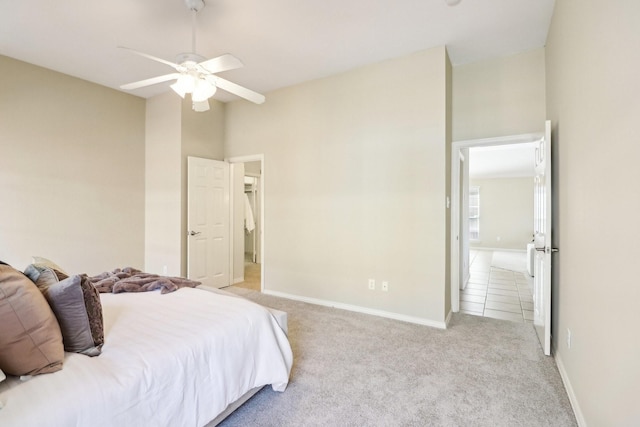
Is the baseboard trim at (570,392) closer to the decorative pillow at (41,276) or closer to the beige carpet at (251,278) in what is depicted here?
the decorative pillow at (41,276)

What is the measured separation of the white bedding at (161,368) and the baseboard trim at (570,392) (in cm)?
175

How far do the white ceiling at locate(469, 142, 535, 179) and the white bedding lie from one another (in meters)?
5.02

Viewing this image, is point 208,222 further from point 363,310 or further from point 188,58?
point 188,58

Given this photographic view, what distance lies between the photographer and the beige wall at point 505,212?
394 inches

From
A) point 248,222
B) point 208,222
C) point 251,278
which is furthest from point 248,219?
point 208,222

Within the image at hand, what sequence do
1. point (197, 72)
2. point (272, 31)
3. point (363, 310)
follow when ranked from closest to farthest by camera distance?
point (197, 72)
point (272, 31)
point (363, 310)

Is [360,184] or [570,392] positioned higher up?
[360,184]

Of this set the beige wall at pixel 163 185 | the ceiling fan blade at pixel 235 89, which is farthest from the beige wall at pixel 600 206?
the beige wall at pixel 163 185

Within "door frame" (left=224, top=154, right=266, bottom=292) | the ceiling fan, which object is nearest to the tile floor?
"door frame" (left=224, top=154, right=266, bottom=292)

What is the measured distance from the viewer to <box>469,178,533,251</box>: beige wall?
32.8ft

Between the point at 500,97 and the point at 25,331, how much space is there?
423 centimetres

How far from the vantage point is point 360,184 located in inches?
147

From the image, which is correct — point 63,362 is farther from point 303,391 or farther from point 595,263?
point 595,263

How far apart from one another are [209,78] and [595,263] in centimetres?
284
